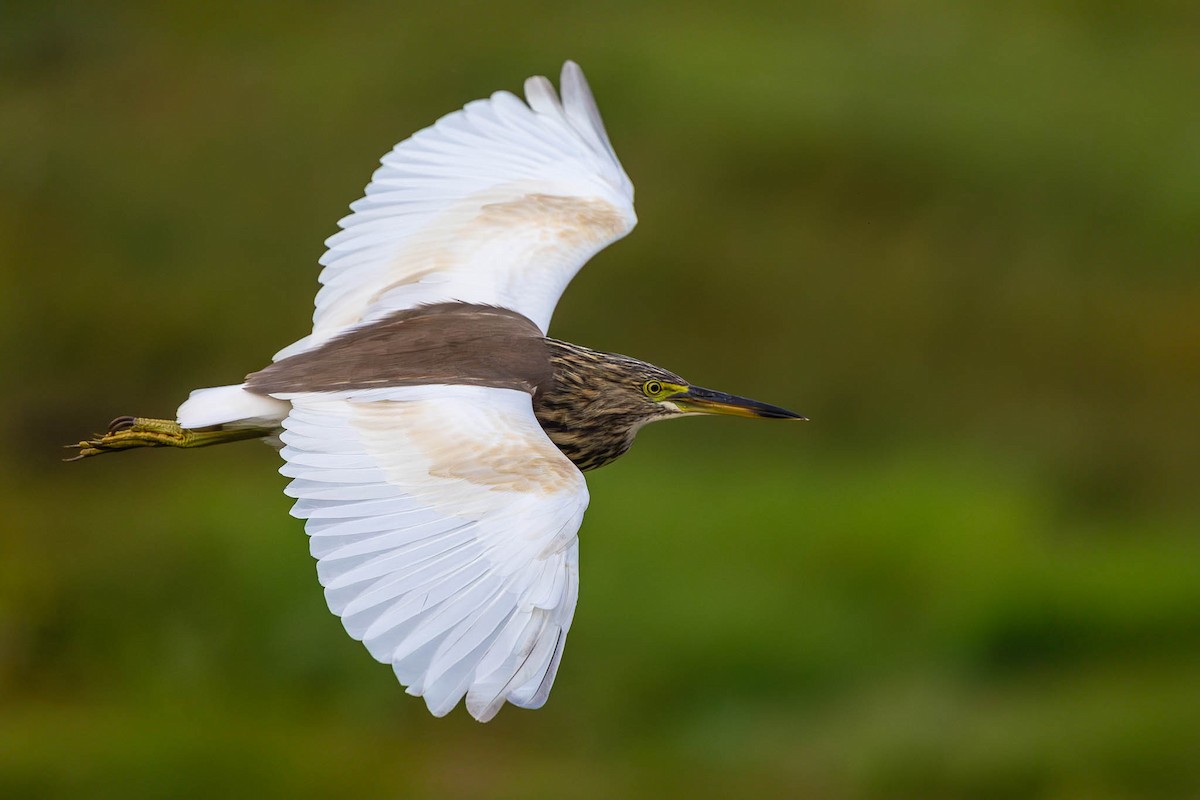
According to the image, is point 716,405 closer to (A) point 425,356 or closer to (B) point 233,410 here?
(A) point 425,356

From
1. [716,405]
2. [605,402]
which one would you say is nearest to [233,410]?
[605,402]

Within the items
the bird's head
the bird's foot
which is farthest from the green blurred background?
the bird's head

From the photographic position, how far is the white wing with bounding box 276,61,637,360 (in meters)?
4.80

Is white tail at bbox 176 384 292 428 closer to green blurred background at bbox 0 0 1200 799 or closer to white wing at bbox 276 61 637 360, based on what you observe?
white wing at bbox 276 61 637 360

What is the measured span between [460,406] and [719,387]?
→ 461 cm

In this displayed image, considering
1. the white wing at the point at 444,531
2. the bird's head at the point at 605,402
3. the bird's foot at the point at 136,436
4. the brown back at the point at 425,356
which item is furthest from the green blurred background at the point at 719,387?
the white wing at the point at 444,531

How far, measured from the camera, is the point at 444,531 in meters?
3.64

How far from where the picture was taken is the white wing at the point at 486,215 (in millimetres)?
4797

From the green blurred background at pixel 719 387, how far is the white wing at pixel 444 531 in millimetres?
2409

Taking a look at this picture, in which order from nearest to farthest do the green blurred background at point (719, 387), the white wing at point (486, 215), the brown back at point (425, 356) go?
A: 1. the brown back at point (425, 356)
2. the white wing at point (486, 215)
3. the green blurred background at point (719, 387)

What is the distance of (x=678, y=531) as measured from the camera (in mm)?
7246

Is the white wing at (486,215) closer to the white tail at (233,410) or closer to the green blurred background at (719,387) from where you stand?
the white tail at (233,410)

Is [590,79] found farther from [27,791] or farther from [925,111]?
[27,791]

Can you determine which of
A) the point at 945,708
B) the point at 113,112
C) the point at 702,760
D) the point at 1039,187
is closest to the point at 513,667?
the point at 702,760
